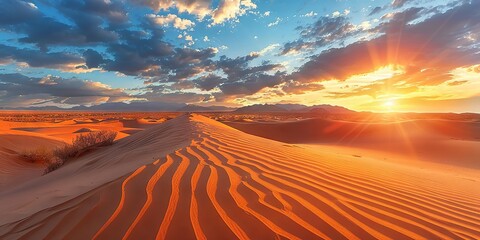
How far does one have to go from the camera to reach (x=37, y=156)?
429 inches

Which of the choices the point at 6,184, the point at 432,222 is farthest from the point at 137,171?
the point at 6,184

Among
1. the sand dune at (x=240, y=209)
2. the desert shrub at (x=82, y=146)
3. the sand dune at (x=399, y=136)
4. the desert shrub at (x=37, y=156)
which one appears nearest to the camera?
the sand dune at (x=240, y=209)

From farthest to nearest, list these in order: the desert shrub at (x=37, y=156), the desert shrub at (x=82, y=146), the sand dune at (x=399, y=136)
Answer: the sand dune at (x=399, y=136) → the desert shrub at (x=37, y=156) → the desert shrub at (x=82, y=146)

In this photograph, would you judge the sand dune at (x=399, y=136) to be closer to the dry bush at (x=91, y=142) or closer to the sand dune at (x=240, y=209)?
the sand dune at (x=240, y=209)

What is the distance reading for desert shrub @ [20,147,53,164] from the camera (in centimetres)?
1085

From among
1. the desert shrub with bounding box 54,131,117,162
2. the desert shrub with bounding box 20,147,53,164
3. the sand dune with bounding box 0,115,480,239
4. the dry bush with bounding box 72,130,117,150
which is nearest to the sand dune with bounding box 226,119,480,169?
the sand dune with bounding box 0,115,480,239

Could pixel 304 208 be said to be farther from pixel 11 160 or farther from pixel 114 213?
pixel 11 160

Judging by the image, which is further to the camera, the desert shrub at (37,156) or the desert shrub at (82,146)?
the desert shrub at (37,156)

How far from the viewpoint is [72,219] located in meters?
2.44

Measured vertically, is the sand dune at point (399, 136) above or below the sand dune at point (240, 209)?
below

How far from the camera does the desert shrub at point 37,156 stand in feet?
35.6

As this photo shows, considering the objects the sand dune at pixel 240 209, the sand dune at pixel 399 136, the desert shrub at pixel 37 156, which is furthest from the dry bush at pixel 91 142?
the sand dune at pixel 399 136

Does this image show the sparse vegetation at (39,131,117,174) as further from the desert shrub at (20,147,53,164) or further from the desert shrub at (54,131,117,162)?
the desert shrub at (20,147,53,164)

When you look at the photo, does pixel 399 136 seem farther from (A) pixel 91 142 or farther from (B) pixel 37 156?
(B) pixel 37 156
